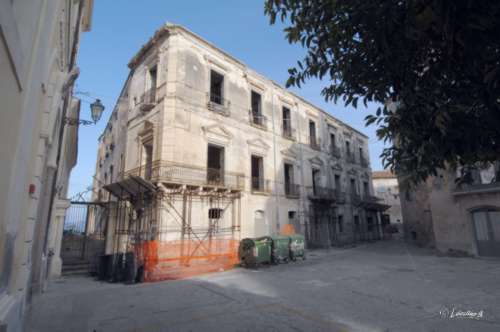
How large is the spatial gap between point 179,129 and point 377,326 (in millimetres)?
11192

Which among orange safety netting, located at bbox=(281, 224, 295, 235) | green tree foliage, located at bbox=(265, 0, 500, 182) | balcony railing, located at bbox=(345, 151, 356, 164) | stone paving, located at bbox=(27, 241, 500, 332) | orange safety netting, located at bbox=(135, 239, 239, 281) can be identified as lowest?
stone paving, located at bbox=(27, 241, 500, 332)

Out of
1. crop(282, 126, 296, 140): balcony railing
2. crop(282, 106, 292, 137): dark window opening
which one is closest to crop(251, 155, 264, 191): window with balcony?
crop(282, 126, 296, 140): balcony railing

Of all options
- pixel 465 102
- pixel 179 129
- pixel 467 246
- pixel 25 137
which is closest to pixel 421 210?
pixel 467 246

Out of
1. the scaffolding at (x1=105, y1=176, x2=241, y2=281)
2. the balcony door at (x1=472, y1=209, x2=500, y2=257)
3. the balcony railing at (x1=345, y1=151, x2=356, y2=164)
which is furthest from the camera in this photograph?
the balcony railing at (x1=345, y1=151, x2=356, y2=164)

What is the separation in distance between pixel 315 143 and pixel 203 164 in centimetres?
1219

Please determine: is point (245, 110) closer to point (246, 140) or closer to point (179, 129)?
point (246, 140)

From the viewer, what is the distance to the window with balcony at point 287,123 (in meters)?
20.3

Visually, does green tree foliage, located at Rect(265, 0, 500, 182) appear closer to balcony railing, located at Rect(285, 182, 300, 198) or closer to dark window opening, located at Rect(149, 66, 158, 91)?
dark window opening, located at Rect(149, 66, 158, 91)

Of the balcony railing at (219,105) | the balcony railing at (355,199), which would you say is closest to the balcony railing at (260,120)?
the balcony railing at (219,105)

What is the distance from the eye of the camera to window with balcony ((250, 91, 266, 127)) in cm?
1785

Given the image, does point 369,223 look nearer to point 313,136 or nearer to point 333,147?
point 333,147

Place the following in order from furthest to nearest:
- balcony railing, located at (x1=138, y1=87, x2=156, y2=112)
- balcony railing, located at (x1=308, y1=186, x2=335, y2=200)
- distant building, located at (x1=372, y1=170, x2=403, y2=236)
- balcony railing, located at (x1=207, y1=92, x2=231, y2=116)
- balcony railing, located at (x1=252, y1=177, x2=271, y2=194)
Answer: distant building, located at (x1=372, y1=170, x2=403, y2=236)
balcony railing, located at (x1=308, y1=186, x2=335, y2=200)
balcony railing, located at (x1=252, y1=177, x2=271, y2=194)
balcony railing, located at (x1=207, y1=92, x2=231, y2=116)
balcony railing, located at (x1=138, y1=87, x2=156, y2=112)

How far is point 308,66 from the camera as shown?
13.1 feet

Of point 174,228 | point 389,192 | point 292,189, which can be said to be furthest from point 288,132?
point 389,192
